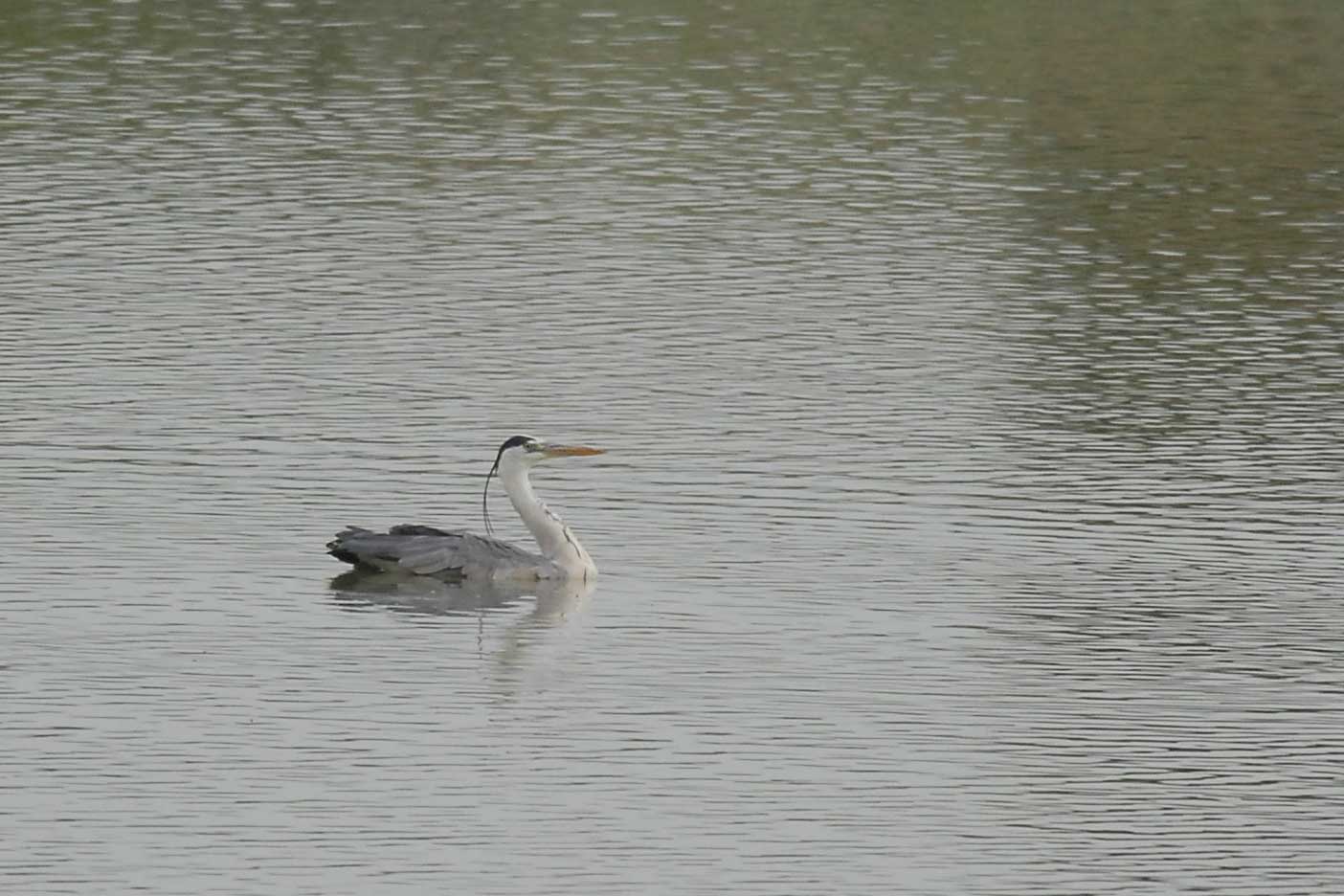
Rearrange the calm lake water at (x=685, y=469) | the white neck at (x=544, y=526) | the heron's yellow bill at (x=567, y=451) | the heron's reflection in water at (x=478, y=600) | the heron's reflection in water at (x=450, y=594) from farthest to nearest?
the heron's yellow bill at (x=567, y=451)
the white neck at (x=544, y=526)
the heron's reflection in water at (x=450, y=594)
the heron's reflection in water at (x=478, y=600)
the calm lake water at (x=685, y=469)

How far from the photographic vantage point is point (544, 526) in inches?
824

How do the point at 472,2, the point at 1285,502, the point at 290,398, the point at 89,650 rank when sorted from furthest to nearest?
Answer: the point at 472,2
the point at 290,398
the point at 1285,502
the point at 89,650

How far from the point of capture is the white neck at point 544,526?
2061 cm

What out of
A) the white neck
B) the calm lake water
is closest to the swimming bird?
the white neck

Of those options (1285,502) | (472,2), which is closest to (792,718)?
(1285,502)

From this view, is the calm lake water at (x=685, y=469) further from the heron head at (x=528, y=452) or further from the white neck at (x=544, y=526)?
the heron head at (x=528, y=452)

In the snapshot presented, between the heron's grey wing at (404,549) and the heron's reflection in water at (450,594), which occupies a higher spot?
the heron's grey wing at (404,549)

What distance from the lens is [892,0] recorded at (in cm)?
5228

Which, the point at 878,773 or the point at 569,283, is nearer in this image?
the point at 878,773

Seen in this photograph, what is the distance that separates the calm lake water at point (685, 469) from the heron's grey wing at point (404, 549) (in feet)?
1.05

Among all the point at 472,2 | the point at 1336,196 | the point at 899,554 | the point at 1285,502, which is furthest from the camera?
the point at 472,2

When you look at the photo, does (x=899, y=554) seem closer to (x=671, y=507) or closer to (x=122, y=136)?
(x=671, y=507)

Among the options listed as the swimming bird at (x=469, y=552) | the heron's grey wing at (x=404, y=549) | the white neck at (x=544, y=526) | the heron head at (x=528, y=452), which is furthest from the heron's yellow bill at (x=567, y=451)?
the heron's grey wing at (x=404, y=549)

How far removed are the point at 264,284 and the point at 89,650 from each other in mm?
13024
